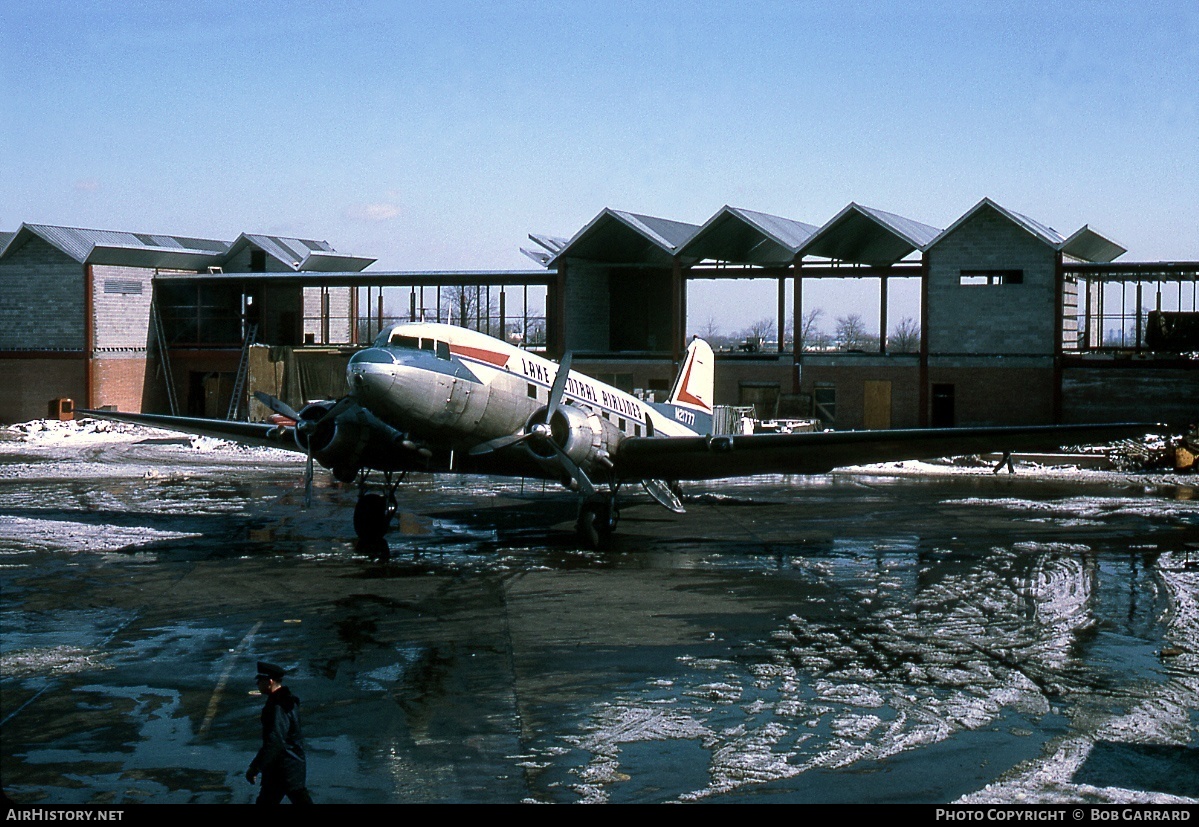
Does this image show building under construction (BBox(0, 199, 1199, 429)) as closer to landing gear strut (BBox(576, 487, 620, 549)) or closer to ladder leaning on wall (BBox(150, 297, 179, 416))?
ladder leaning on wall (BBox(150, 297, 179, 416))

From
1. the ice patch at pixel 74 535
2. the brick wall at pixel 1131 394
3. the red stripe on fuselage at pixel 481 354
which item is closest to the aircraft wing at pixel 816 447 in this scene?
the red stripe on fuselage at pixel 481 354

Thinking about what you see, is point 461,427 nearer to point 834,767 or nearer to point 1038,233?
point 834,767

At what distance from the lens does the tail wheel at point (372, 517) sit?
923 inches

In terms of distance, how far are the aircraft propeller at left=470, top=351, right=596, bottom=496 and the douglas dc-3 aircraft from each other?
25 millimetres

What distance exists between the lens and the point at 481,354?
927 inches

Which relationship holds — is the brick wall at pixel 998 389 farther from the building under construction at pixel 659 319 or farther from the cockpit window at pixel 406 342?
the cockpit window at pixel 406 342

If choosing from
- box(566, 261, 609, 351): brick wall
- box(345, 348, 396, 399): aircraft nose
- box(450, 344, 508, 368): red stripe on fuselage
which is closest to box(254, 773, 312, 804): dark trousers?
box(345, 348, 396, 399): aircraft nose

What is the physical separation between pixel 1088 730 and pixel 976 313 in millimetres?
37784

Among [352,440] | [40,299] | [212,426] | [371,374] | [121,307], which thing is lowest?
[352,440]

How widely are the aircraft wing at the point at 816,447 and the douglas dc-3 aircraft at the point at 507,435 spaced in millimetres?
31

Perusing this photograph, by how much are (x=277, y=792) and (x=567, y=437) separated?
575 inches

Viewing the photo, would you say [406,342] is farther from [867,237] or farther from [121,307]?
[121,307]

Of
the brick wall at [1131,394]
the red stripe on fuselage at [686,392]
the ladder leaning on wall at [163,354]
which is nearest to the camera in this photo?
the red stripe on fuselage at [686,392]

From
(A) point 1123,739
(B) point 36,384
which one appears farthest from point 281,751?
(B) point 36,384
